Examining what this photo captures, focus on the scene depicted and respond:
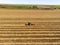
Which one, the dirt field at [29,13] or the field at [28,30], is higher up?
the dirt field at [29,13]

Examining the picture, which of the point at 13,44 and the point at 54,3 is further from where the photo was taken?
the point at 54,3

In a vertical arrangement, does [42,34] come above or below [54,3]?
below

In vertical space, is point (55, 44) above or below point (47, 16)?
below

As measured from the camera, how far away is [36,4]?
0.68 metres

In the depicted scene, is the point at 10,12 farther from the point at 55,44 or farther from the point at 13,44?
the point at 55,44

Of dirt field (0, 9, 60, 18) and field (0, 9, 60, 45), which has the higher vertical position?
dirt field (0, 9, 60, 18)

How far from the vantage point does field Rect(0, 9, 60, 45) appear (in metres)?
0.57

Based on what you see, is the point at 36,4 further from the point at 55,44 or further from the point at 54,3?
the point at 55,44

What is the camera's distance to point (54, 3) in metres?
Result: 0.68

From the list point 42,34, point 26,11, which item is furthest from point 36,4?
point 42,34

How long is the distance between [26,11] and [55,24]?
17 cm

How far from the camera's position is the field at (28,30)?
57cm

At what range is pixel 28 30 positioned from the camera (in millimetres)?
578

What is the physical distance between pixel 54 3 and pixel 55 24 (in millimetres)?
145
